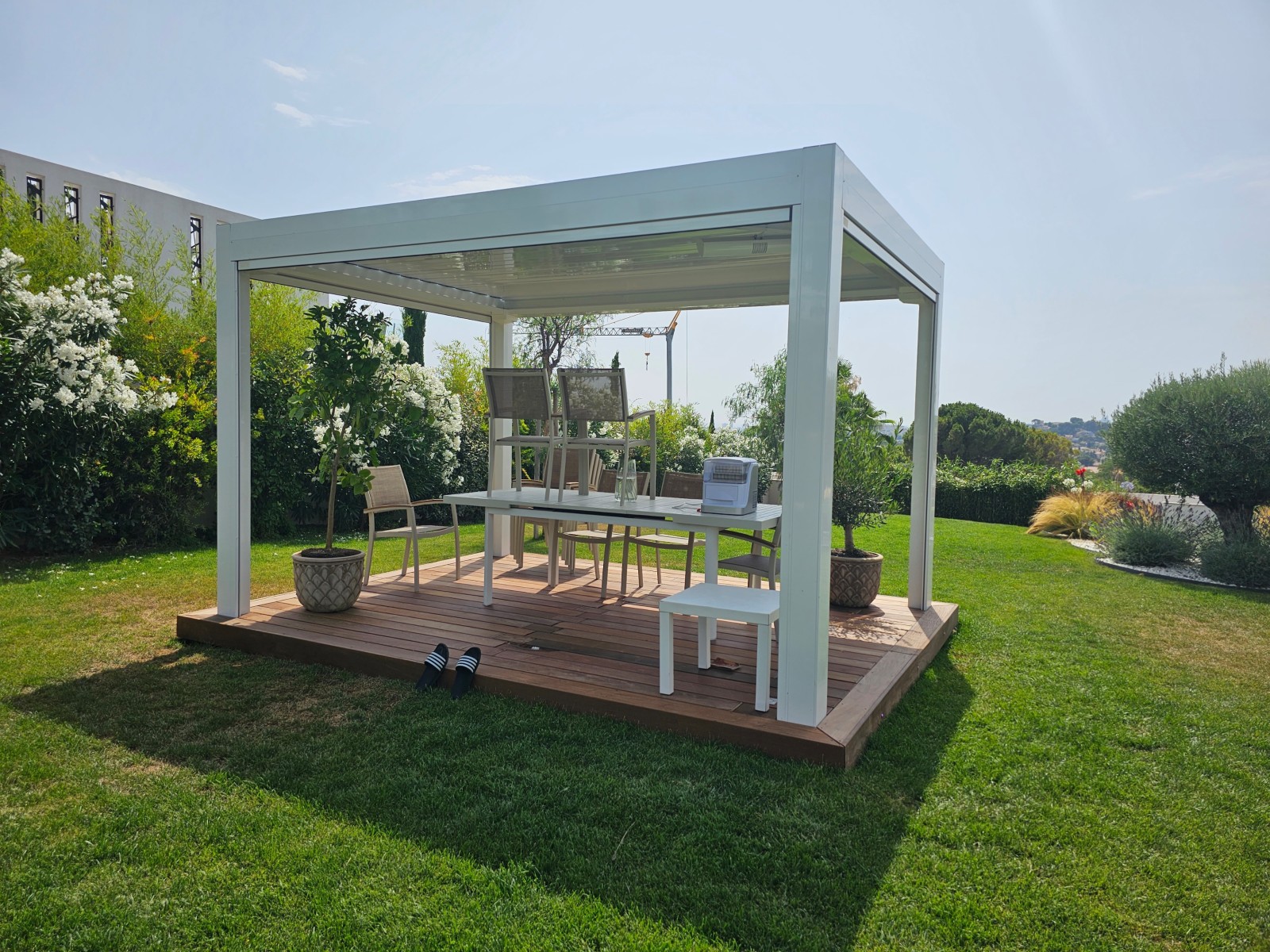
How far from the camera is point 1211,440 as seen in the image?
28.4 ft

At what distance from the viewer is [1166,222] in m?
18.0

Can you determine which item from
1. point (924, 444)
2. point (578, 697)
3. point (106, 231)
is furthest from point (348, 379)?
point (106, 231)

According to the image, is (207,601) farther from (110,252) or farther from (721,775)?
(110,252)

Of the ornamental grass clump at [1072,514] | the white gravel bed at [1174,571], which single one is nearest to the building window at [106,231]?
the white gravel bed at [1174,571]

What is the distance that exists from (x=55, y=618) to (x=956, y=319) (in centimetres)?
2337

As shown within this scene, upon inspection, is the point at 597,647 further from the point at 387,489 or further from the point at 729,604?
the point at 387,489

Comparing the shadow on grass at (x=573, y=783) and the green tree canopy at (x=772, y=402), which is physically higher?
the green tree canopy at (x=772, y=402)

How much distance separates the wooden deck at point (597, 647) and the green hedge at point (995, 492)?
324 inches

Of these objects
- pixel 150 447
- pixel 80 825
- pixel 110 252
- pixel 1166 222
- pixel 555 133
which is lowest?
pixel 80 825

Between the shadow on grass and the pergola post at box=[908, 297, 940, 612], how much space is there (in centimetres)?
131

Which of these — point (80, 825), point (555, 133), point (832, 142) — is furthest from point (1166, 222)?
point (80, 825)

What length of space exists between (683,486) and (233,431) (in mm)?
2939

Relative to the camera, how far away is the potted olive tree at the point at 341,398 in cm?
505

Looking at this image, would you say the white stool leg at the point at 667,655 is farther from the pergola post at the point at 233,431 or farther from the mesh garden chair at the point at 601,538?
the pergola post at the point at 233,431
